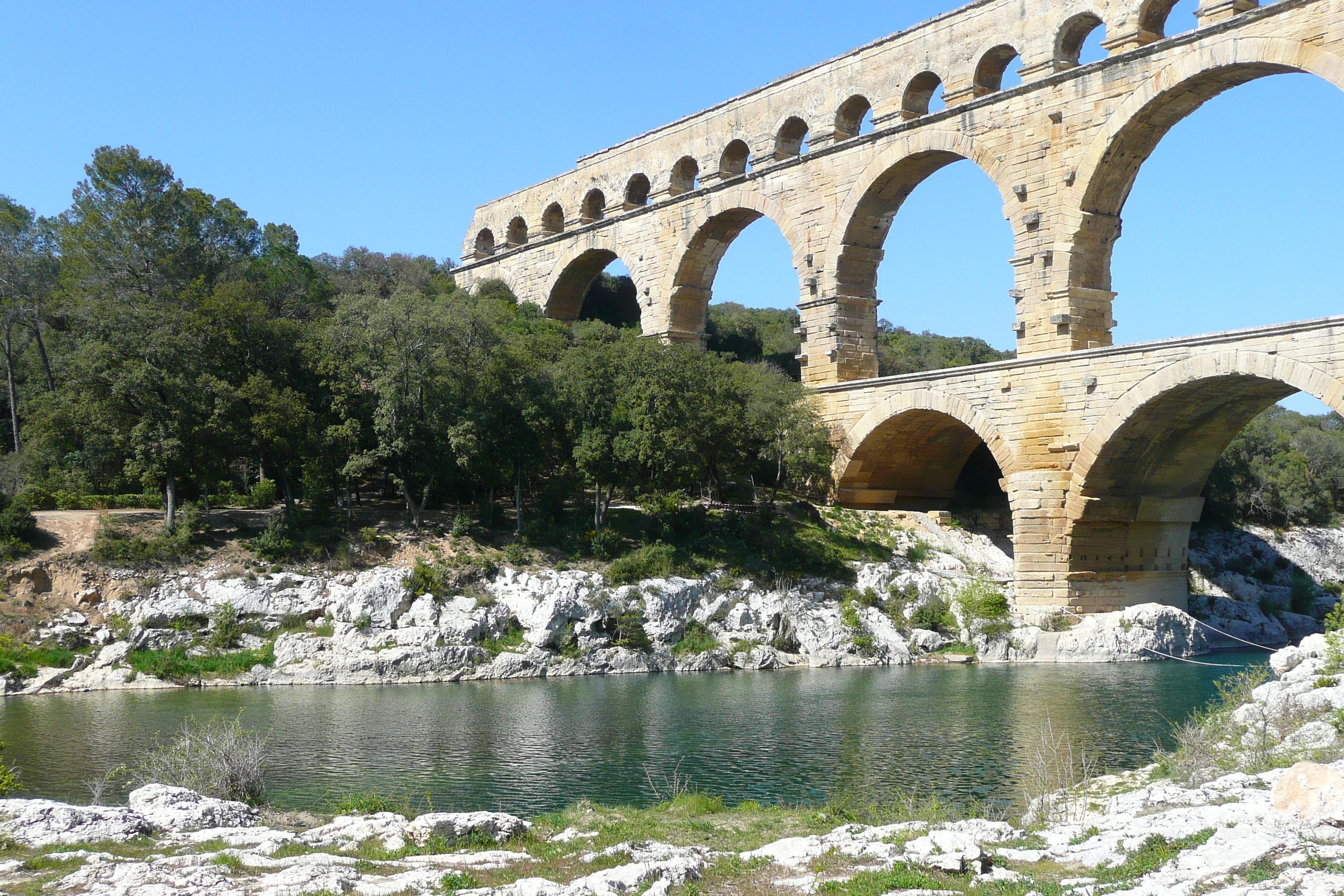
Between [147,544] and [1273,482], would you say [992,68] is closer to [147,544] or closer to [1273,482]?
[1273,482]

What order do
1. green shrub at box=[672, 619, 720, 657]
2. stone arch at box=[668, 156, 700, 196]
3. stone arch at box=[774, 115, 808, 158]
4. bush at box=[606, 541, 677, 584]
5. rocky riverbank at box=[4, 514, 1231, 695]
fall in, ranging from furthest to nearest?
stone arch at box=[668, 156, 700, 196], stone arch at box=[774, 115, 808, 158], bush at box=[606, 541, 677, 584], green shrub at box=[672, 619, 720, 657], rocky riverbank at box=[4, 514, 1231, 695]

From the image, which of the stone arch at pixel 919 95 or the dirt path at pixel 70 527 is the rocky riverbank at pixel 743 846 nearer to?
the dirt path at pixel 70 527

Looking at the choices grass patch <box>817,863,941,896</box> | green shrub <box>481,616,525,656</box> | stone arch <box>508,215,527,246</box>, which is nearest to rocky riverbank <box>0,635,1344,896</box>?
grass patch <box>817,863,941,896</box>

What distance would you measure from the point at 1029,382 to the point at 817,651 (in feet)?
23.7

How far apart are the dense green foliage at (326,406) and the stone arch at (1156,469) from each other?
23.0ft

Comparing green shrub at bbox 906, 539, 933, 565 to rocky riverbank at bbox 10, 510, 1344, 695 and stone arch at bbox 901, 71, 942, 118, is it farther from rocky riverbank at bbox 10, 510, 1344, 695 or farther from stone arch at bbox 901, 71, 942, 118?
stone arch at bbox 901, 71, 942, 118

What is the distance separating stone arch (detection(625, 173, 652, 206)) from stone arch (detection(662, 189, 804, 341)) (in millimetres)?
3184

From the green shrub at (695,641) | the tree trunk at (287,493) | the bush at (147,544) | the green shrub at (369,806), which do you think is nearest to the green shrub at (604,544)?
the green shrub at (695,641)

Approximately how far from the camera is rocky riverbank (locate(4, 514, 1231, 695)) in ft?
71.7

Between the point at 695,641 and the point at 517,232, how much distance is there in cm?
2296

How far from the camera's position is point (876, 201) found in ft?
97.8

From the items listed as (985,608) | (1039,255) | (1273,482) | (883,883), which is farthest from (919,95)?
(883,883)

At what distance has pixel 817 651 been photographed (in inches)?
969

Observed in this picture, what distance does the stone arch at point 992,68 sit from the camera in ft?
88.6
